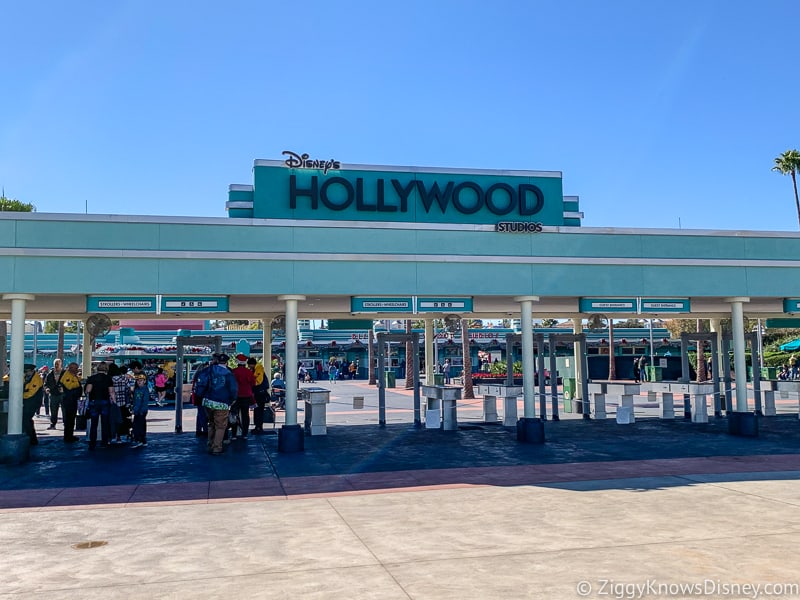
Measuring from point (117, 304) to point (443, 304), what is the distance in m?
6.60

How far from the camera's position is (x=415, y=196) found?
15.2m

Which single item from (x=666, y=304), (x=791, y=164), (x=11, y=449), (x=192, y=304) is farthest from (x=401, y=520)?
(x=791, y=164)

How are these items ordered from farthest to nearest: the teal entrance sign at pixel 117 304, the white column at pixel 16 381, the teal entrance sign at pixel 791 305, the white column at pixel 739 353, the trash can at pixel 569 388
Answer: the trash can at pixel 569 388 → the teal entrance sign at pixel 791 305 → the white column at pixel 739 353 → the teal entrance sign at pixel 117 304 → the white column at pixel 16 381

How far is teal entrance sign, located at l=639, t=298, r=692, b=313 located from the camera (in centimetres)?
1625

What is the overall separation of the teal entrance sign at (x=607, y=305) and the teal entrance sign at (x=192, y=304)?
7854 millimetres

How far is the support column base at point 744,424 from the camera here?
16312mm

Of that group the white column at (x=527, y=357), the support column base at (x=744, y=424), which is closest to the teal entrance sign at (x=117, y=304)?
the white column at (x=527, y=357)

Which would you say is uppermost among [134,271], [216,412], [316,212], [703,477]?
[316,212]

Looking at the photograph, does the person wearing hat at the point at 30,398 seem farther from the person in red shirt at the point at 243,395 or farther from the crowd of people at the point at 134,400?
the person in red shirt at the point at 243,395

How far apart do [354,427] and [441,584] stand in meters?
13.3

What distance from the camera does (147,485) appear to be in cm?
1088

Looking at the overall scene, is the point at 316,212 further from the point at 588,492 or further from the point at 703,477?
the point at 703,477

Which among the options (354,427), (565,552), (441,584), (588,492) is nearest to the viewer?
(441,584)

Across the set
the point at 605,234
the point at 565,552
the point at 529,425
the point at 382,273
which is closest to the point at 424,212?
the point at 382,273
